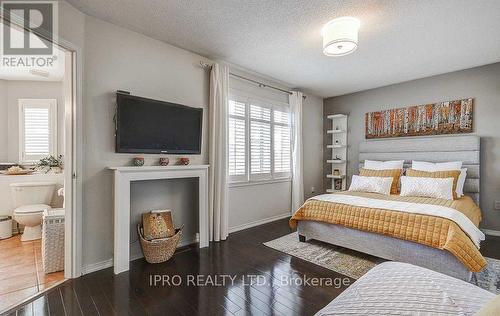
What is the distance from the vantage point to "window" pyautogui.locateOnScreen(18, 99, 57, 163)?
13.0ft

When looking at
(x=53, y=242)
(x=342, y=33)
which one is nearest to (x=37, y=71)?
(x=53, y=242)

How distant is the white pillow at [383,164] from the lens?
4.12m

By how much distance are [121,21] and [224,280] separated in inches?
111

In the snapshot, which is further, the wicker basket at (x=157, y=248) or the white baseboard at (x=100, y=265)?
the wicker basket at (x=157, y=248)

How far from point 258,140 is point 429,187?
102 inches

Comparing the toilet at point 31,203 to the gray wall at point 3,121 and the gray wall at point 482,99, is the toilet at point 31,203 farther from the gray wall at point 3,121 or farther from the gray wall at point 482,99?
the gray wall at point 482,99

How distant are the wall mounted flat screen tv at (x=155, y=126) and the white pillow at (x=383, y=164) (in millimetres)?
3135

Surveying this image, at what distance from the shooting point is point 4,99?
391 centimetres

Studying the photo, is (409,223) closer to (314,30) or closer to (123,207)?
(314,30)

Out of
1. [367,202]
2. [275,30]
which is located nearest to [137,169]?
[275,30]

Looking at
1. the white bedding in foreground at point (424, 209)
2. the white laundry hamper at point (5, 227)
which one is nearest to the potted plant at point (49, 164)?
the white laundry hamper at point (5, 227)

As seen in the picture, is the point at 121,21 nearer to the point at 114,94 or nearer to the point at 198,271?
the point at 114,94

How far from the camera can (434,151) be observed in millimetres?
3988

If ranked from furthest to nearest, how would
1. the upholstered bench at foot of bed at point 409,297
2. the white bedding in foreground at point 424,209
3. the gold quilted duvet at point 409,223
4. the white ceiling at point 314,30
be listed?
the white bedding in foreground at point 424,209 → the white ceiling at point 314,30 → the gold quilted duvet at point 409,223 → the upholstered bench at foot of bed at point 409,297
